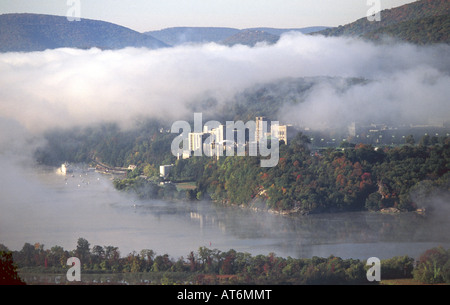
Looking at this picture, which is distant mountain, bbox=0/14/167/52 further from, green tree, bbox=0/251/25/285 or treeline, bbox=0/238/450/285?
green tree, bbox=0/251/25/285

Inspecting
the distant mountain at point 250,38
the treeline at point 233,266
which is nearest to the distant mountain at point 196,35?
the distant mountain at point 250,38

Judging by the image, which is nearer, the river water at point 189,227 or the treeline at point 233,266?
the treeline at point 233,266

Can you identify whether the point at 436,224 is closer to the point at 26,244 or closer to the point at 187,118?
the point at 26,244

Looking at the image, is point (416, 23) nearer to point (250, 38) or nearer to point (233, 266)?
point (250, 38)

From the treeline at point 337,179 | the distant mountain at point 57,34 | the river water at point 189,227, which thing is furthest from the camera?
the distant mountain at point 57,34

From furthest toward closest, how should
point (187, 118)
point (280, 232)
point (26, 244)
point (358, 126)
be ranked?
point (187, 118) < point (358, 126) < point (280, 232) < point (26, 244)

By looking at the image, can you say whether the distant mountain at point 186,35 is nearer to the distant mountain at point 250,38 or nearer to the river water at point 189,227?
the distant mountain at point 250,38

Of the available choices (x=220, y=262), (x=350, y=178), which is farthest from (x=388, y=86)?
(x=220, y=262)
